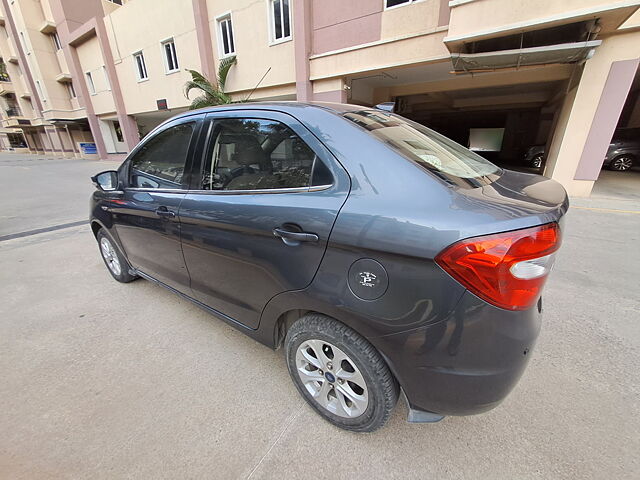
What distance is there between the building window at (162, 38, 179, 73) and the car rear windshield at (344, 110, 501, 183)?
52.1ft

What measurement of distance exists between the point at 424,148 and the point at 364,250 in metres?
0.78

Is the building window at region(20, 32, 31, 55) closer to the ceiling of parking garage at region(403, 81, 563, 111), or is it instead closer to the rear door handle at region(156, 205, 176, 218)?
the ceiling of parking garage at region(403, 81, 563, 111)

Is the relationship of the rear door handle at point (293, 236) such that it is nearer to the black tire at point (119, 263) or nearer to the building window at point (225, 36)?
the black tire at point (119, 263)

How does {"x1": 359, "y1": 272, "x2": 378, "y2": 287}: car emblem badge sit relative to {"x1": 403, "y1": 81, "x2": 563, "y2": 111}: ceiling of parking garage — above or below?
below

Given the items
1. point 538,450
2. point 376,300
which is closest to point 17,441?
point 376,300

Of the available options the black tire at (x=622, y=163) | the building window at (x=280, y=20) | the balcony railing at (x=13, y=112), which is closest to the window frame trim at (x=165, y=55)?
the building window at (x=280, y=20)

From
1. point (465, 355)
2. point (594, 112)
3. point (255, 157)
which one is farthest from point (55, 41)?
point (465, 355)

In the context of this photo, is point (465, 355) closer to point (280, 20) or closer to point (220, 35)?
point (280, 20)

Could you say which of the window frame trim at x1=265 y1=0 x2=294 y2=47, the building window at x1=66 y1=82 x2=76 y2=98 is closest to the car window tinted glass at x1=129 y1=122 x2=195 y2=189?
the window frame trim at x1=265 y1=0 x2=294 y2=47

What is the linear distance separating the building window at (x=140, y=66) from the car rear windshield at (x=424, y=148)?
18.7m

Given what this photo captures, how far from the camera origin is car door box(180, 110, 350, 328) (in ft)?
4.63

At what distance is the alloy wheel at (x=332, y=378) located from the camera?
1496 millimetres

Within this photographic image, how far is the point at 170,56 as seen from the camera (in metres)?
14.0

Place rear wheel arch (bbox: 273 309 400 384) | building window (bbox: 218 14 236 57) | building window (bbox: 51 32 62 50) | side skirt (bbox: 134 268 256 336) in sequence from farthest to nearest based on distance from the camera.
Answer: building window (bbox: 51 32 62 50) < building window (bbox: 218 14 236 57) < side skirt (bbox: 134 268 256 336) < rear wheel arch (bbox: 273 309 400 384)
